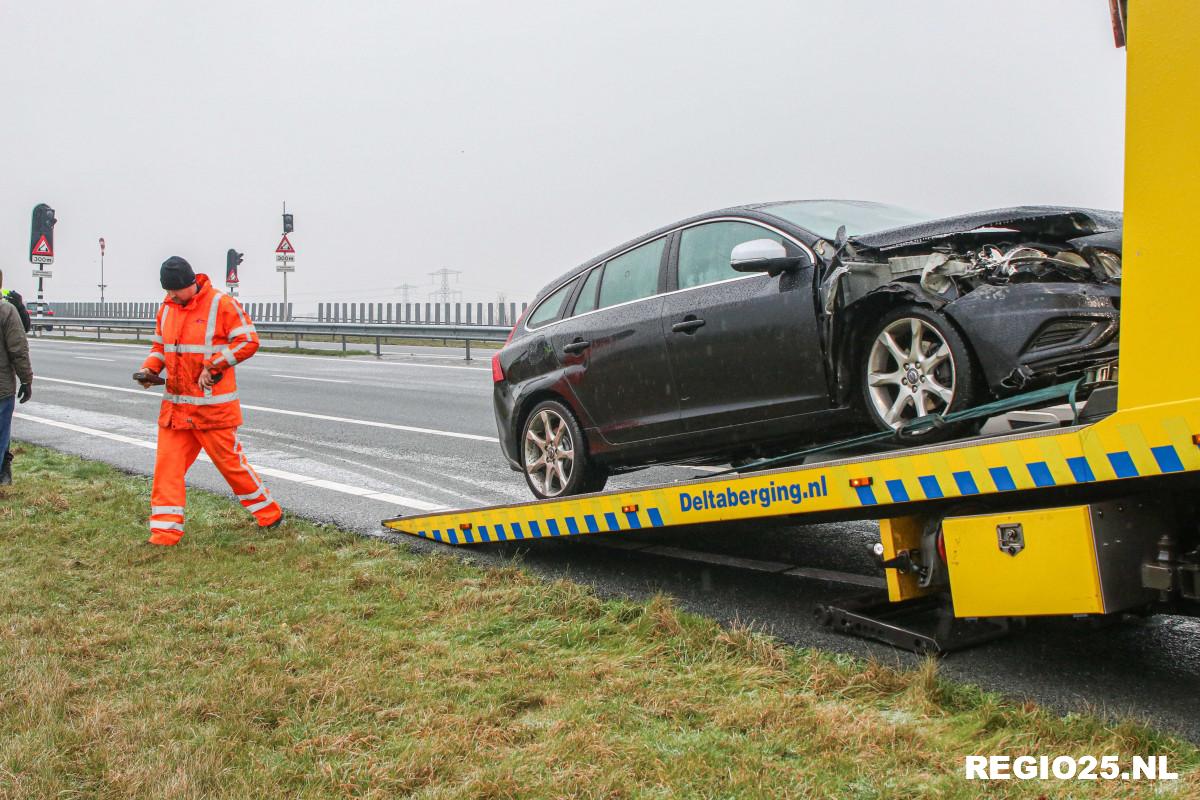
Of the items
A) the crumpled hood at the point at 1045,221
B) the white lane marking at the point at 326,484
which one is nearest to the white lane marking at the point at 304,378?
the white lane marking at the point at 326,484

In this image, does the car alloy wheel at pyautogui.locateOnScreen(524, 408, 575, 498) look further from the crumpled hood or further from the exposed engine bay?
the crumpled hood

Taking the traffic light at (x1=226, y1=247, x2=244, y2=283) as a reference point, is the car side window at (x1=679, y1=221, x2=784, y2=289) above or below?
below

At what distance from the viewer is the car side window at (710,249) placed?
568 cm

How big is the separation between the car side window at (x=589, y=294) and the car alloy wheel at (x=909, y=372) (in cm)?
224

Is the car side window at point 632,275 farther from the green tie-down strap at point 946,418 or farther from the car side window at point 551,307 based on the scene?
the green tie-down strap at point 946,418

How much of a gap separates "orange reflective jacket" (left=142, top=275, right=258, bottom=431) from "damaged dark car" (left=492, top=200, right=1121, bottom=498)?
1819 millimetres

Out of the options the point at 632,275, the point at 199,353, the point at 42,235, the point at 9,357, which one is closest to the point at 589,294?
the point at 632,275

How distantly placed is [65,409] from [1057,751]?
48.8 feet

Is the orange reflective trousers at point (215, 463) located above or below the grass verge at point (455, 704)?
above

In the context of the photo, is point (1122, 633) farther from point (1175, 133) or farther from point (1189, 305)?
point (1175, 133)

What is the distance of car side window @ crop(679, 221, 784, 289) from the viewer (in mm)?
5676

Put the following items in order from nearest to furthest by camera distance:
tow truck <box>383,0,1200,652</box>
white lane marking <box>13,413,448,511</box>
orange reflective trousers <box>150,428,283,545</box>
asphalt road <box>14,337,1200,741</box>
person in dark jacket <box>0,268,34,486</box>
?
tow truck <box>383,0,1200,652</box>
asphalt road <box>14,337,1200,741</box>
orange reflective trousers <box>150,428,283,545</box>
white lane marking <box>13,413,448,511</box>
person in dark jacket <box>0,268,34,486</box>

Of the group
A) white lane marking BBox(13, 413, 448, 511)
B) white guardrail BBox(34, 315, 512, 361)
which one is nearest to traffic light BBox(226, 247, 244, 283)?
white guardrail BBox(34, 315, 512, 361)

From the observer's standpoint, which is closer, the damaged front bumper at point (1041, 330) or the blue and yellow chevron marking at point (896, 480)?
the blue and yellow chevron marking at point (896, 480)
